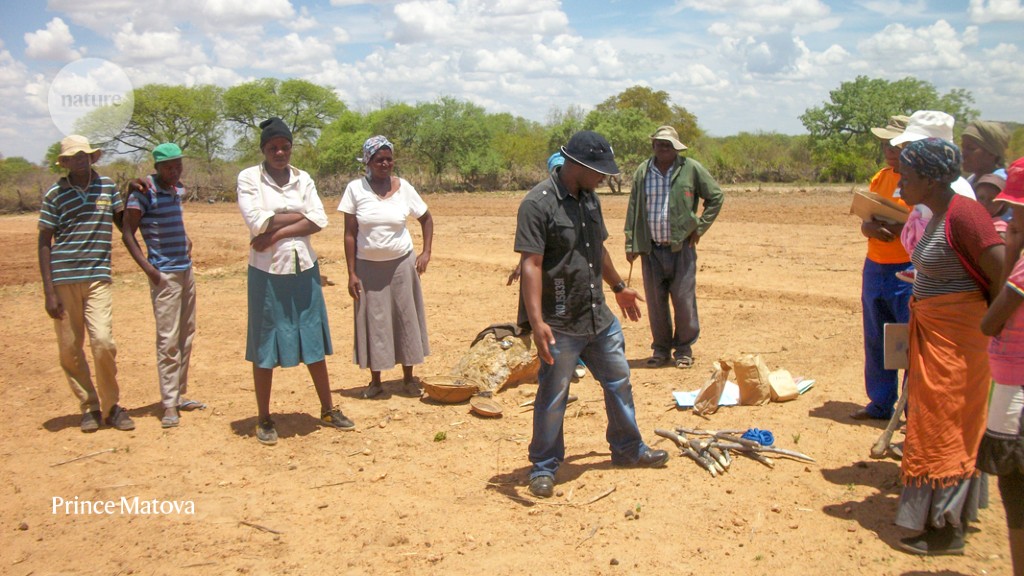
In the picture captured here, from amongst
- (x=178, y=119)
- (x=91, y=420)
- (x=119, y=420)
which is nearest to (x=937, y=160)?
(x=119, y=420)

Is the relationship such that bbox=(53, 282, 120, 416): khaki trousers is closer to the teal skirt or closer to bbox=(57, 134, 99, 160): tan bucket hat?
bbox=(57, 134, 99, 160): tan bucket hat

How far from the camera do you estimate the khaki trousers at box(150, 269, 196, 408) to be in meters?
5.67

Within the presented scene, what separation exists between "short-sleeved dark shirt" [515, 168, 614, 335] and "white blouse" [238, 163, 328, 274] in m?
1.80

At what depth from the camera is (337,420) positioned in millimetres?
5707

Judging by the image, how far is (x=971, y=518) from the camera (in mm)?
3807

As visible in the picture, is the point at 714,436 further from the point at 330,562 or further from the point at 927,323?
the point at 330,562

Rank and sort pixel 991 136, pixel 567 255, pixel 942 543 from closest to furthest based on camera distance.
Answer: pixel 942 543 < pixel 567 255 < pixel 991 136

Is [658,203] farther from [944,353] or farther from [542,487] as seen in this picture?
[944,353]

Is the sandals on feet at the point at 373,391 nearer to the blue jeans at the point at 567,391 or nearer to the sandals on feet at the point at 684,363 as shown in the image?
the blue jeans at the point at 567,391

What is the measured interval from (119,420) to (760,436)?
4.46 meters

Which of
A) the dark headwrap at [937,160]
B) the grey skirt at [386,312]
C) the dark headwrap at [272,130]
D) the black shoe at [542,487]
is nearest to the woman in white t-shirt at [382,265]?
the grey skirt at [386,312]

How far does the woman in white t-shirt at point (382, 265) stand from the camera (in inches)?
232

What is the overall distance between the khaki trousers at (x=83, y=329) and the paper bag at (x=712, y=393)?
4.10 m

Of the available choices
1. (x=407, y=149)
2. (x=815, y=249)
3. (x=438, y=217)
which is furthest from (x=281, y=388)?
(x=407, y=149)
